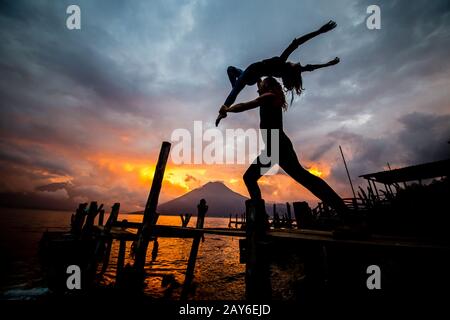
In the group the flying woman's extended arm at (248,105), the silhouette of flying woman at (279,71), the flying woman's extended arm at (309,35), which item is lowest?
the flying woman's extended arm at (248,105)

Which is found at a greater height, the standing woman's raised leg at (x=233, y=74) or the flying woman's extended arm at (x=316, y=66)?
the flying woman's extended arm at (x=316, y=66)

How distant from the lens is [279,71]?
11.7ft

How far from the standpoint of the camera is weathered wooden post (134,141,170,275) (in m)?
5.34

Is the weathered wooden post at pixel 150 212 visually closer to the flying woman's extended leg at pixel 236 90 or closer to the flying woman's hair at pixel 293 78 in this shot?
the flying woman's extended leg at pixel 236 90

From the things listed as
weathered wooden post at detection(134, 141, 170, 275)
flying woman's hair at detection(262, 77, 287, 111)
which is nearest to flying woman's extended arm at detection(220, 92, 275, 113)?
flying woman's hair at detection(262, 77, 287, 111)

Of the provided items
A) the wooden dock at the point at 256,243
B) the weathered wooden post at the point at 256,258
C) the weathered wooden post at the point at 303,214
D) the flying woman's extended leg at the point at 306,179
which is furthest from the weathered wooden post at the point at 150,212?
the weathered wooden post at the point at 303,214

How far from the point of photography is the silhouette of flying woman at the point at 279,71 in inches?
123

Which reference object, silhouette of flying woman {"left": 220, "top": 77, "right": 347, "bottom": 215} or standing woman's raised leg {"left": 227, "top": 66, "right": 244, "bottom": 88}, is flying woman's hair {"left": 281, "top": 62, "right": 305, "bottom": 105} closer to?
silhouette of flying woman {"left": 220, "top": 77, "right": 347, "bottom": 215}

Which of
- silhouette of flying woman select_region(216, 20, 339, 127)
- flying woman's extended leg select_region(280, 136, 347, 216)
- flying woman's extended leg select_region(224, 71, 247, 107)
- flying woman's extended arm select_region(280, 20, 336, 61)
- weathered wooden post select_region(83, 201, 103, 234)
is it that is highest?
flying woman's extended arm select_region(280, 20, 336, 61)

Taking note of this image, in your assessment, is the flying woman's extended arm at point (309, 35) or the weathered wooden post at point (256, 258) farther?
the weathered wooden post at point (256, 258)

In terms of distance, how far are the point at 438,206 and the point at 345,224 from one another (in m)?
10.1

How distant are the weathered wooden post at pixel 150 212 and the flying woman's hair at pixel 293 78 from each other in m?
3.73

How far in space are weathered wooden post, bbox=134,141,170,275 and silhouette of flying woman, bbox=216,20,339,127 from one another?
10.7 ft
